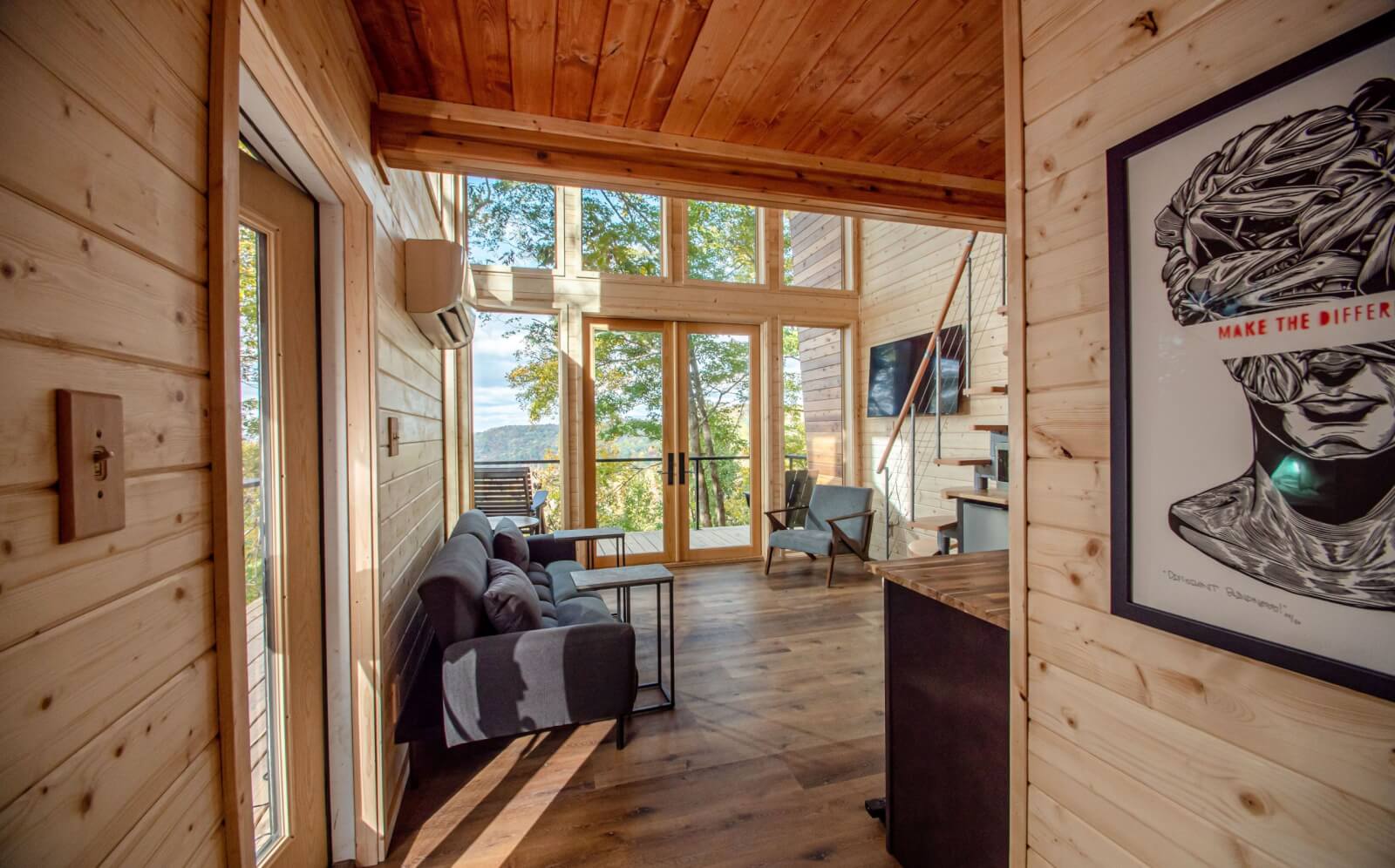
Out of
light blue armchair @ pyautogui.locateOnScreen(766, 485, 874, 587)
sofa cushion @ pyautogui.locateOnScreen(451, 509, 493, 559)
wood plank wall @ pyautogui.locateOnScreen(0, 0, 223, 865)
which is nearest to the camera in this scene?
wood plank wall @ pyautogui.locateOnScreen(0, 0, 223, 865)

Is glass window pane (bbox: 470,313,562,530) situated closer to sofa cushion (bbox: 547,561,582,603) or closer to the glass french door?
the glass french door

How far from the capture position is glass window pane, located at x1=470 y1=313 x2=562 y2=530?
4863 mm

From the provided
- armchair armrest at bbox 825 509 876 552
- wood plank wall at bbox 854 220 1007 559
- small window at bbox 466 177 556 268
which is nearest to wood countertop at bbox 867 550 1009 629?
wood plank wall at bbox 854 220 1007 559

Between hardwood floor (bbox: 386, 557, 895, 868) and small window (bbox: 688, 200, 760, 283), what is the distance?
3.61 meters

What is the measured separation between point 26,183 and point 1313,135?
143 centimetres

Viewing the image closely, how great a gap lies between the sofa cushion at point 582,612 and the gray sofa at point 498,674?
9.1 inches

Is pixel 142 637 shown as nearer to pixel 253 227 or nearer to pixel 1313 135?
pixel 253 227

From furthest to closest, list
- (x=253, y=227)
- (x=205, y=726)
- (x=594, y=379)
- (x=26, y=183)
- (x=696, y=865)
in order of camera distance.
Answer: (x=594, y=379), (x=696, y=865), (x=253, y=227), (x=205, y=726), (x=26, y=183)

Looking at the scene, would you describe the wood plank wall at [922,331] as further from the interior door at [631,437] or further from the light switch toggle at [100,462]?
the light switch toggle at [100,462]

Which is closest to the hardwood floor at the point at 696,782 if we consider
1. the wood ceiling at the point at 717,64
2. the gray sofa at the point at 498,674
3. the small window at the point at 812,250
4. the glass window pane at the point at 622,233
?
the gray sofa at the point at 498,674

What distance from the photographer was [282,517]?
1515 mm

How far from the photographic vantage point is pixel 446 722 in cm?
207

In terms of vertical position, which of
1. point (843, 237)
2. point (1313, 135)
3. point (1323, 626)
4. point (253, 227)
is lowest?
point (1323, 626)

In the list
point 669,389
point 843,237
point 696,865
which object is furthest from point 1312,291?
point 843,237
